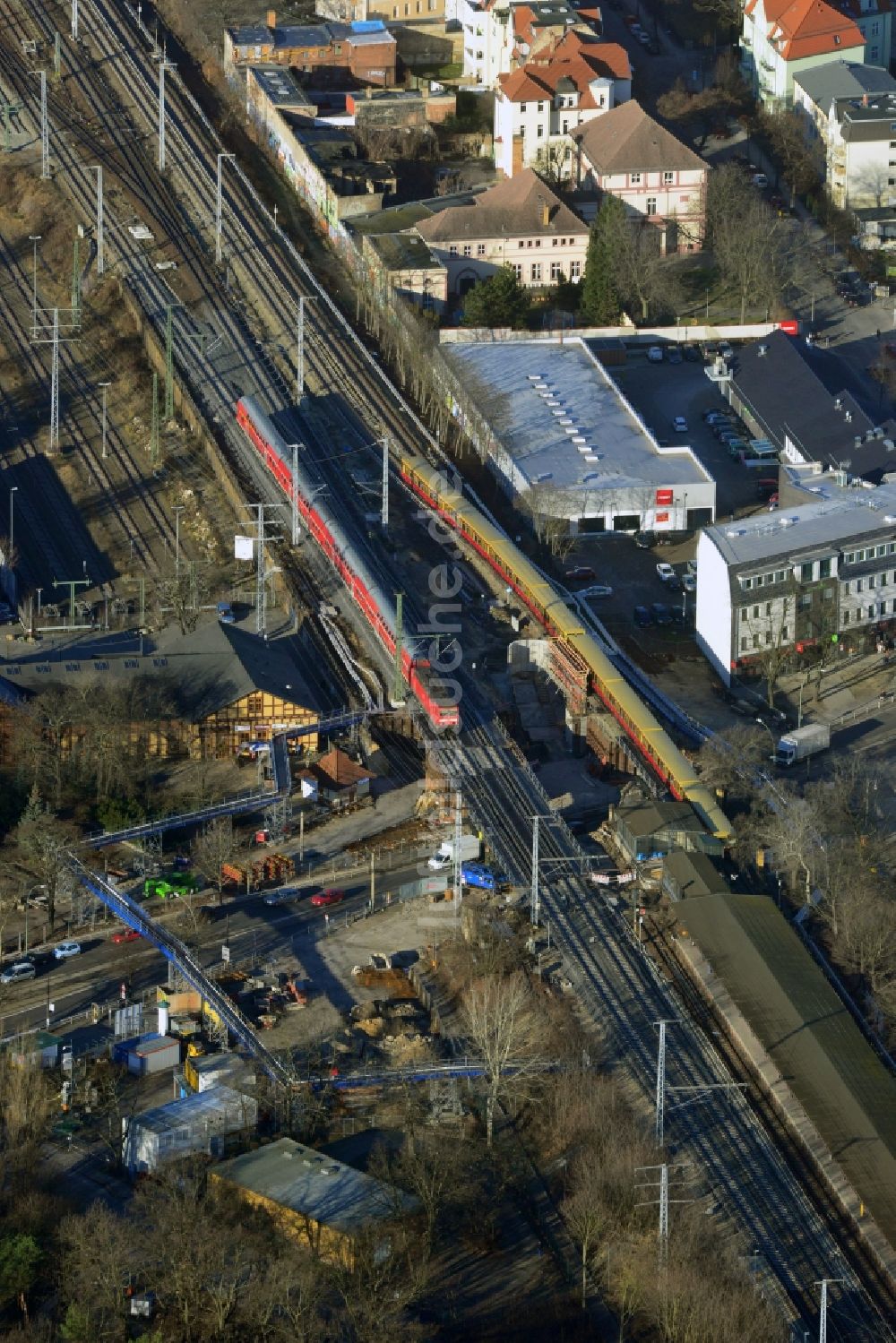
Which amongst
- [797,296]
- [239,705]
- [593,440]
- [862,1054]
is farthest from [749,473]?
[862,1054]

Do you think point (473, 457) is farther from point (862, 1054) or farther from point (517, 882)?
point (862, 1054)

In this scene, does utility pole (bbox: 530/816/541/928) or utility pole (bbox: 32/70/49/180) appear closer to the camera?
utility pole (bbox: 530/816/541/928)

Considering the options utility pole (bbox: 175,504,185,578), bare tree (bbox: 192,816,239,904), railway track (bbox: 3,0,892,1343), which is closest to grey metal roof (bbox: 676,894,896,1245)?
railway track (bbox: 3,0,892,1343)

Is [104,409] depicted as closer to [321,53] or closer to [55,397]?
[55,397]

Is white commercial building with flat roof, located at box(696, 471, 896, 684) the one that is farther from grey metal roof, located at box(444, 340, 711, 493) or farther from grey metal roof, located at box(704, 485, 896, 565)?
grey metal roof, located at box(444, 340, 711, 493)

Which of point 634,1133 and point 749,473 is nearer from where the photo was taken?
point 634,1133

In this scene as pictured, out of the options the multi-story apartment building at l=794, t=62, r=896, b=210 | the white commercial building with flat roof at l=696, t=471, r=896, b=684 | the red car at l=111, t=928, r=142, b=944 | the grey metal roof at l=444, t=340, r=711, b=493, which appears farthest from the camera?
the multi-story apartment building at l=794, t=62, r=896, b=210

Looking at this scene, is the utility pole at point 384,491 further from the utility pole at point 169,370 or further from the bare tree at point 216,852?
the bare tree at point 216,852
